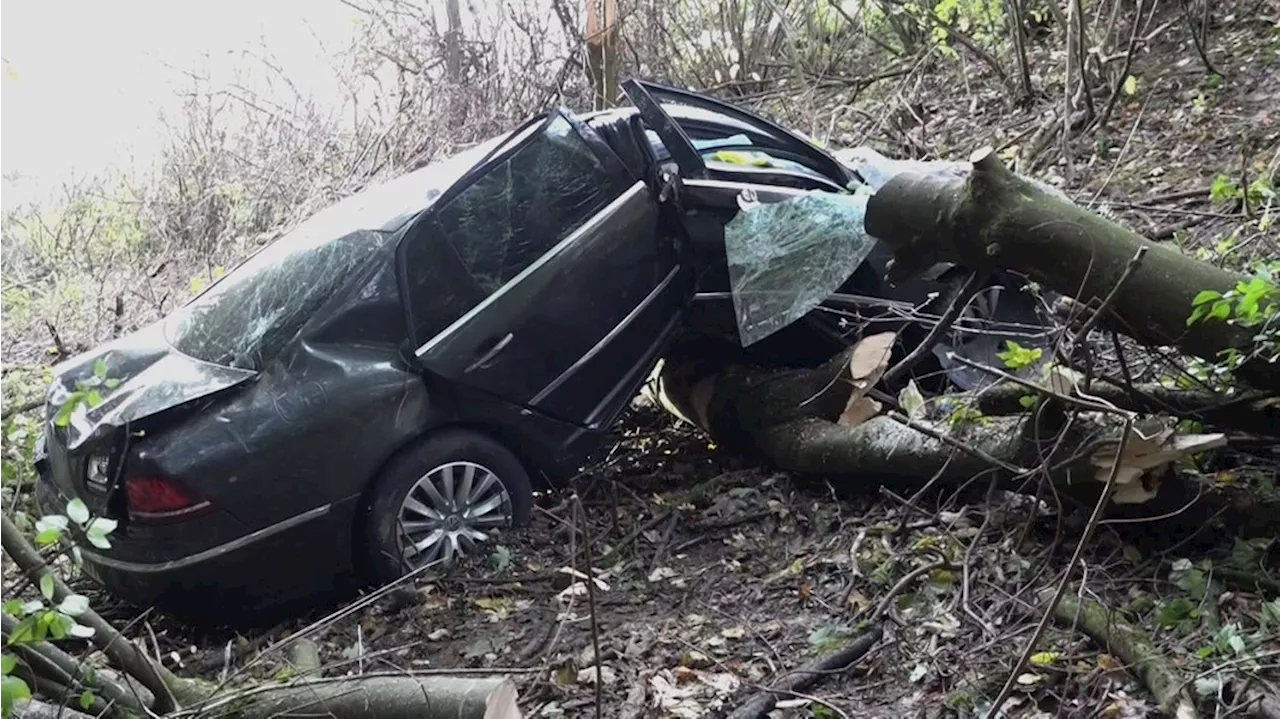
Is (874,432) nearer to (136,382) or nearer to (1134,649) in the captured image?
(1134,649)

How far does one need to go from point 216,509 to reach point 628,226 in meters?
2.20

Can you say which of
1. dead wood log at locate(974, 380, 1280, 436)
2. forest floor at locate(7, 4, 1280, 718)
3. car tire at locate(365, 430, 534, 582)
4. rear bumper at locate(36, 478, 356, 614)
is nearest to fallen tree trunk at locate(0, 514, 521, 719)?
forest floor at locate(7, 4, 1280, 718)

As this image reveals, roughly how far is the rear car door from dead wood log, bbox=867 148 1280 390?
1.63 m

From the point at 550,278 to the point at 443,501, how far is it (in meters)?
1.11

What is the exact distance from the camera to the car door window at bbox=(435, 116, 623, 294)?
15.5ft

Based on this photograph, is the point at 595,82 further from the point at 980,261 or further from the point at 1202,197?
the point at 980,261

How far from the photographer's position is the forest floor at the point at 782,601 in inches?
126

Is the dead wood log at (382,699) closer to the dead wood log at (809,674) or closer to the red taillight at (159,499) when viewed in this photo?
the dead wood log at (809,674)

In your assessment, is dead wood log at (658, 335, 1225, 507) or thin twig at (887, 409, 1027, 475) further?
thin twig at (887, 409, 1027, 475)

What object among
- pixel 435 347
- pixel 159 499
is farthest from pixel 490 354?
pixel 159 499

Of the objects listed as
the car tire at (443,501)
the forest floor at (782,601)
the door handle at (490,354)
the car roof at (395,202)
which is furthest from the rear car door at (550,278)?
the forest floor at (782,601)

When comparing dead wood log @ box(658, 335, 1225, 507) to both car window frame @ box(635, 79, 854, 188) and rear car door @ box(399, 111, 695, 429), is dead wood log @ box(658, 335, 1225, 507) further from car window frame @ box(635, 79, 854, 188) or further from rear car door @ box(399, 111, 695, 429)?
car window frame @ box(635, 79, 854, 188)

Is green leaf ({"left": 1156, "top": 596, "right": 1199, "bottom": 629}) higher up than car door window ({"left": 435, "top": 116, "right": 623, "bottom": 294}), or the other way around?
car door window ({"left": 435, "top": 116, "right": 623, "bottom": 294})

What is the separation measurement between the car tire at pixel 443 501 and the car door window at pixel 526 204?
2.47ft
